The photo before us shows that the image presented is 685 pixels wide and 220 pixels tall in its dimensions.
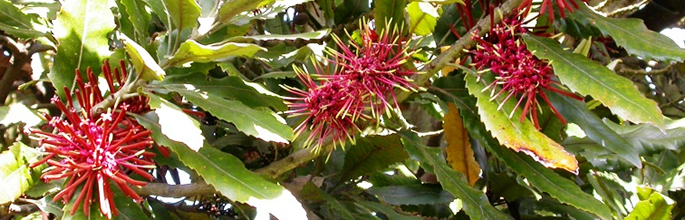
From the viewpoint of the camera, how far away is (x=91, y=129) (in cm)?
118

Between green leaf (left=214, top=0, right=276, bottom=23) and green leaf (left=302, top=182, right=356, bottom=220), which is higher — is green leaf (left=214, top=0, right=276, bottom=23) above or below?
above

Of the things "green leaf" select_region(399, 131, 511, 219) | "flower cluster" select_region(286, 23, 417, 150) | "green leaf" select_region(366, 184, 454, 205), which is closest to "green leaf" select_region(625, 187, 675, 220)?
"green leaf" select_region(399, 131, 511, 219)

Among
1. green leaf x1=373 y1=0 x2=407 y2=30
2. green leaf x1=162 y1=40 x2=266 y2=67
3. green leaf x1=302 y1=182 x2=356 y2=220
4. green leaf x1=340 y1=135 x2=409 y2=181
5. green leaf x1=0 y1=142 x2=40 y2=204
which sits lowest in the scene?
green leaf x1=302 y1=182 x2=356 y2=220

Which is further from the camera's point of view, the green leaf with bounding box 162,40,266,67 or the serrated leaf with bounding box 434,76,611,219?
the serrated leaf with bounding box 434,76,611,219

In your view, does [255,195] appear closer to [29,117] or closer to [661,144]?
[29,117]

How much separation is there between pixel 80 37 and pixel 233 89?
0.29 m

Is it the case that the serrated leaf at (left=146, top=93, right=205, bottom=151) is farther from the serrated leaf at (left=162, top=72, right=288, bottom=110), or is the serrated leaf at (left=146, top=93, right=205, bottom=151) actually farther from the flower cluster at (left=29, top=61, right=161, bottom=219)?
the serrated leaf at (left=162, top=72, right=288, bottom=110)

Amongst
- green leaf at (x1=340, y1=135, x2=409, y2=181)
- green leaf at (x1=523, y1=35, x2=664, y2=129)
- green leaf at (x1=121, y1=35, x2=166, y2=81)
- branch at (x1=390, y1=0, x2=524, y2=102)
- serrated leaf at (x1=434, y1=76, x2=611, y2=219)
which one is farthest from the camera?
green leaf at (x1=340, y1=135, x2=409, y2=181)

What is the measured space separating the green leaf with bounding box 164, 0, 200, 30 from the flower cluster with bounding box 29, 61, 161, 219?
14 centimetres

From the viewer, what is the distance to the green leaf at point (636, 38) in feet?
4.07

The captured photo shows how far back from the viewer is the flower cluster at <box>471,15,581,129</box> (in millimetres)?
1206

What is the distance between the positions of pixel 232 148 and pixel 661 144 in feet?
3.33

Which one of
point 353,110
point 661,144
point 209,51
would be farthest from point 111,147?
point 661,144

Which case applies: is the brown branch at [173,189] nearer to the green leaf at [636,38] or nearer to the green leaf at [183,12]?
the green leaf at [183,12]
